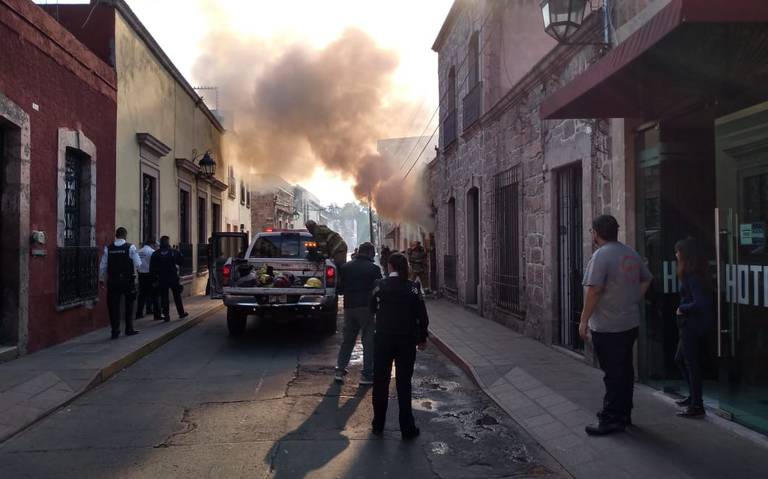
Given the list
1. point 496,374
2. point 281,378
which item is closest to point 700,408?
point 496,374

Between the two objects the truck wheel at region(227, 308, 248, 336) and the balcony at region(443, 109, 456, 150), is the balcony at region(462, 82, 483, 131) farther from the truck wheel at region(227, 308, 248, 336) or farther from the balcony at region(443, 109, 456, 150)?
the truck wheel at region(227, 308, 248, 336)

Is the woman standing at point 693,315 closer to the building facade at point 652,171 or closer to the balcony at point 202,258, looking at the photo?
the building facade at point 652,171

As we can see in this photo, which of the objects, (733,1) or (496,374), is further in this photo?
(496,374)

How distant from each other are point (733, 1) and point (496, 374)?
426 centimetres

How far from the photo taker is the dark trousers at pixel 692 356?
4668mm

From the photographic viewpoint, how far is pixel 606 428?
441 centimetres

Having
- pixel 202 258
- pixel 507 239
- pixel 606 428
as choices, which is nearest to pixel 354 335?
pixel 606 428

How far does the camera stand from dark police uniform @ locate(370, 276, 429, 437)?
475 cm

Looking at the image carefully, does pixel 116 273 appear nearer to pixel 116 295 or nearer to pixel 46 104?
pixel 116 295

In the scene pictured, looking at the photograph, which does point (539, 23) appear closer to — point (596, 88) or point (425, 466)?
point (596, 88)

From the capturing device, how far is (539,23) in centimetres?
1086

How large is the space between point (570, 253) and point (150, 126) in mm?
9591

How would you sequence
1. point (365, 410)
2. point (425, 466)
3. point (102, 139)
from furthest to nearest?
point (102, 139)
point (365, 410)
point (425, 466)

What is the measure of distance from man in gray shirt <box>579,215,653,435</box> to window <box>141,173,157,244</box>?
1106 centimetres
